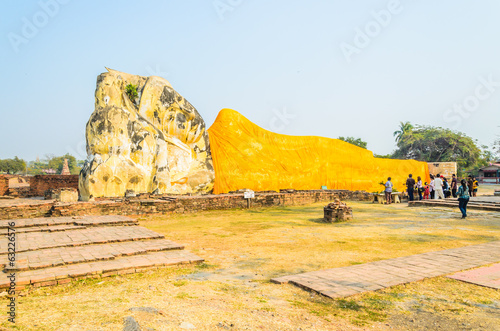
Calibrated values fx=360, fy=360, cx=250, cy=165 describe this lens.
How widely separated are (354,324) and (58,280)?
2851mm

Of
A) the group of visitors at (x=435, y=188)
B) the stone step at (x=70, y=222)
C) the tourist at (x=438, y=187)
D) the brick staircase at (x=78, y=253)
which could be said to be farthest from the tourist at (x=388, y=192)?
the brick staircase at (x=78, y=253)

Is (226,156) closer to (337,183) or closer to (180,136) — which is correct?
(180,136)

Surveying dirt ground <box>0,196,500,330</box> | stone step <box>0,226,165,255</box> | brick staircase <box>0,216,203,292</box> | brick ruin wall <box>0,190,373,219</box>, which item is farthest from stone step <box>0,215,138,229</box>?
dirt ground <box>0,196,500,330</box>

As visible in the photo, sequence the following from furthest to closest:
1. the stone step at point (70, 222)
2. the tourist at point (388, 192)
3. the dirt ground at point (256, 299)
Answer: the tourist at point (388, 192) → the stone step at point (70, 222) → the dirt ground at point (256, 299)

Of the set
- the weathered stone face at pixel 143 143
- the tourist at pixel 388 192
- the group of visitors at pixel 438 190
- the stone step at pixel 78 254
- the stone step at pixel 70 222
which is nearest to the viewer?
the stone step at pixel 78 254

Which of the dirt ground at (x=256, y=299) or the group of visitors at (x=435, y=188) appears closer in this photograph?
the dirt ground at (x=256, y=299)

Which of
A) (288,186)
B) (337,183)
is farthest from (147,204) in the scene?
(337,183)

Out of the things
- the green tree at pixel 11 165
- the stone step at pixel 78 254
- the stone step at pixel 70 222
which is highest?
the green tree at pixel 11 165

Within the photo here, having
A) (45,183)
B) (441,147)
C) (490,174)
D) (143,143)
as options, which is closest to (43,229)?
(143,143)

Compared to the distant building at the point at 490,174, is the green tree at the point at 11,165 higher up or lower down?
higher up

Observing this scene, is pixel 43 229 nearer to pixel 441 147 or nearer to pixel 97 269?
pixel 97 269

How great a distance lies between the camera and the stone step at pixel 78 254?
13.1 feet

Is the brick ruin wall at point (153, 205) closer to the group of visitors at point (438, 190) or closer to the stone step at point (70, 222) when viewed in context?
the stone step at point (70, 222)

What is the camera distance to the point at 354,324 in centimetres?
273
